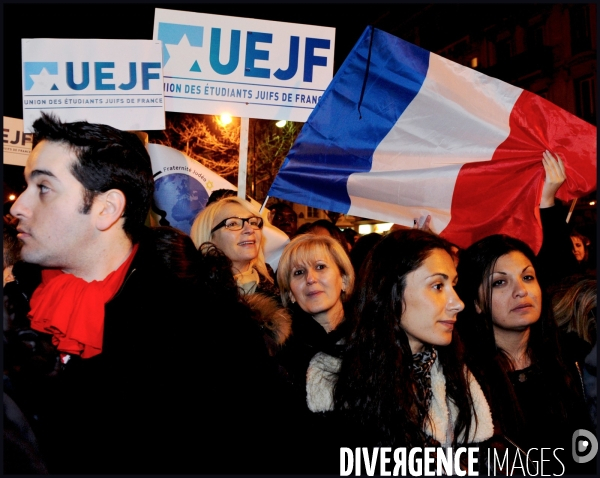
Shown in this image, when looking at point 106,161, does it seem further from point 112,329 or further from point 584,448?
point 584,448

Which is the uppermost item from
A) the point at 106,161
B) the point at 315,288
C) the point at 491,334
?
the point at 106,161

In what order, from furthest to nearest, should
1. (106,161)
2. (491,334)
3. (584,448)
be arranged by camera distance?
1. (491,334)
2. (584,448)
3. (106,161)

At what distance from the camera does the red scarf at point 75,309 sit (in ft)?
6.40

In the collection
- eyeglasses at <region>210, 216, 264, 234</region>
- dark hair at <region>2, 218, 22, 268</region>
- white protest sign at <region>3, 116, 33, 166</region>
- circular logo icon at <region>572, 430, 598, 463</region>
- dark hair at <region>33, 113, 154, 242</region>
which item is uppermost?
white protest sign at <region>3, 116, 33, 166</region>

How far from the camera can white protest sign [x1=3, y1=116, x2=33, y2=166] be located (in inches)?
209

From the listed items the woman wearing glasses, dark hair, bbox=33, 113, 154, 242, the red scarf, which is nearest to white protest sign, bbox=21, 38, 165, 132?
the woman wearing glasses

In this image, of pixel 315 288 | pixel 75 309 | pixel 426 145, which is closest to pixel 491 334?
pixel 315 288

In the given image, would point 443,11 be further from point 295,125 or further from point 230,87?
point 230,87

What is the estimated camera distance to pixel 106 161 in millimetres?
2080

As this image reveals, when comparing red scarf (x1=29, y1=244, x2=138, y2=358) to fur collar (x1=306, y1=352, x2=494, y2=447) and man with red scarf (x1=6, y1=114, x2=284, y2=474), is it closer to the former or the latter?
man with red scarf (x1=6, y1=114, x2=284, y2=474)

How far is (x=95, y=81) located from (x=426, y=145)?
2.44m

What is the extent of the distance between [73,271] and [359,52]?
101 inches

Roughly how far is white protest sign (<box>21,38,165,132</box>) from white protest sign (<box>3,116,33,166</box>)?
157 cm

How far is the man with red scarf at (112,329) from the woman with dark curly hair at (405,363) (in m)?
0.78
